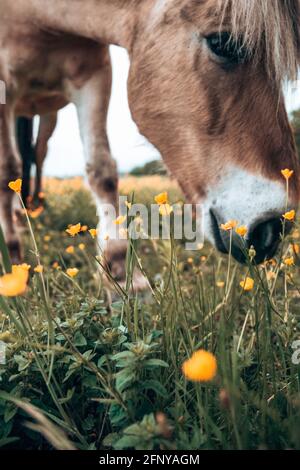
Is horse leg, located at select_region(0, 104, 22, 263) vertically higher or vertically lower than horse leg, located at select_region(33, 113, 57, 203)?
lower

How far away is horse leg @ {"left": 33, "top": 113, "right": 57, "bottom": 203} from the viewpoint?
395 centimetres

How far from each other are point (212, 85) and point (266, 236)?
610 millimetres

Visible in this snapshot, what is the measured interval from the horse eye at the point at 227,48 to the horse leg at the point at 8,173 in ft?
3.66

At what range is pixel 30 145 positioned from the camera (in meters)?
4.06

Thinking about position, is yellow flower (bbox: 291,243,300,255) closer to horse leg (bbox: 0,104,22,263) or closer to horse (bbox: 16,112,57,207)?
horse leg (bbox: 0,104,22,263)

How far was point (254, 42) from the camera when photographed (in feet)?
5.45

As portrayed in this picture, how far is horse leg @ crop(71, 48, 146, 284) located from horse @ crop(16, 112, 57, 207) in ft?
4.86

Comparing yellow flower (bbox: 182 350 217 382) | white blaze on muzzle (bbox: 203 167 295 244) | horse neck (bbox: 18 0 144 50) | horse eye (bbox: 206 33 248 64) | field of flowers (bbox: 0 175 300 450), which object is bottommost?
field of flowers (bbox: 0 175 300 450)

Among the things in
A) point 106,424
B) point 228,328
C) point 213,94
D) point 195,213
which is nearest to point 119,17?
point 213,94

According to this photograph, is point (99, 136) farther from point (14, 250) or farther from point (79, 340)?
point (79, 340)

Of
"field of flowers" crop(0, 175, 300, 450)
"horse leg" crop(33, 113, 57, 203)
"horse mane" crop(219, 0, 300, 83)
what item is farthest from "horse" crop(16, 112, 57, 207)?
"field of flowers" crop(0, 175, 300, 450)

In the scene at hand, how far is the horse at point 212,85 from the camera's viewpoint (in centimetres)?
164

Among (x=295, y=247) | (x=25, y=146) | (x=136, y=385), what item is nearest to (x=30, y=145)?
(x=25, y=146)
